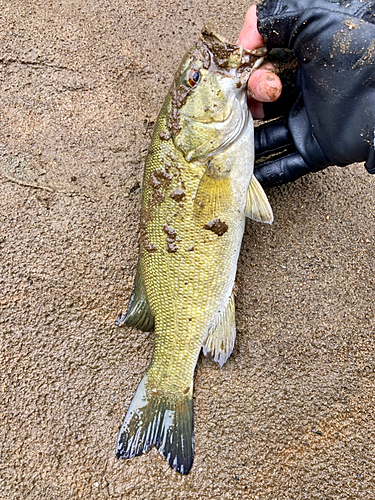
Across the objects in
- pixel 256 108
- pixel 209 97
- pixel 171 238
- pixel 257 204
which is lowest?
pixel 171 238

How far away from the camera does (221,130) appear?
7.09ft

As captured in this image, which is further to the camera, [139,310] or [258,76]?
[139,310]

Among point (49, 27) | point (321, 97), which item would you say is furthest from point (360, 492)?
point (49, 27)

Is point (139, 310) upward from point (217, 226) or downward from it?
downward

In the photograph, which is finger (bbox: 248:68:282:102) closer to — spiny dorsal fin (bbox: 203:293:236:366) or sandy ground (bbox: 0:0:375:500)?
sandy ground (bbox: 0:0:375:500)

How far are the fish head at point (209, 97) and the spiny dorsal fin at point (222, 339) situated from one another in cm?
90

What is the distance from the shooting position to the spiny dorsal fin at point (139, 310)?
2.36 meters

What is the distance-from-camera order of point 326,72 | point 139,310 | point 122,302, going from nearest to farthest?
point 326,72 → point 139,310 → point 122,302

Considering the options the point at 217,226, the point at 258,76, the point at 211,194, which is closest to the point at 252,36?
the point at 258,76

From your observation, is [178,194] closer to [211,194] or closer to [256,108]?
[211,194]

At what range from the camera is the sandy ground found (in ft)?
7.42

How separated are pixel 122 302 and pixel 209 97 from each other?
127 centimetres

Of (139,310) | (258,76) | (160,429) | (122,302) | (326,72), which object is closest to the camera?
(326,72)

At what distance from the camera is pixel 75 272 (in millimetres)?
2498
